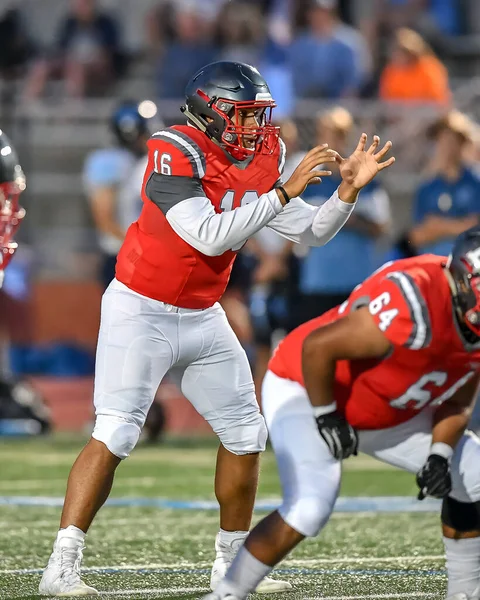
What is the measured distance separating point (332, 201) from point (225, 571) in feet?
4.16

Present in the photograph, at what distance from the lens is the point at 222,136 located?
467 centimetres

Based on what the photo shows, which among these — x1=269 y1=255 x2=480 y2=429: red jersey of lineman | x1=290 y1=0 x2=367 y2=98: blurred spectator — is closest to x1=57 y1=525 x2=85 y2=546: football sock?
x1=269 y1=255 x2=480 y2=429: red jersey of lineman

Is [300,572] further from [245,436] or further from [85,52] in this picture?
[85,52]

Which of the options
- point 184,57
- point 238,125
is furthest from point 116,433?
point 184,57

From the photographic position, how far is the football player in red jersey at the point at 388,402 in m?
3.96

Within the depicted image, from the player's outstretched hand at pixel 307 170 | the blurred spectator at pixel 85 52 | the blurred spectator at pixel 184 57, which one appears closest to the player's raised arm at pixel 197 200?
the player's outstretched hand at pixel 307 170

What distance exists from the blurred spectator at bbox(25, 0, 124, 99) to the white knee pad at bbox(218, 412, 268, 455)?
8.34 m

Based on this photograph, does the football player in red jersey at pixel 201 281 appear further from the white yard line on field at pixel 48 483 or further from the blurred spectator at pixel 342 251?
the blurred spectator at pixel 342 251

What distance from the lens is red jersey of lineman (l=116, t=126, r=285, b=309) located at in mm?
4609

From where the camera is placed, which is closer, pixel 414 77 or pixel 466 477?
pixel 466 477

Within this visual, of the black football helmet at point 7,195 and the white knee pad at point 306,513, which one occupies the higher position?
the black football helmet at point 7,195

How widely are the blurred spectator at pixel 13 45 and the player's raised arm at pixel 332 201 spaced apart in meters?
8.56

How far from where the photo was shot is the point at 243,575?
154 inches

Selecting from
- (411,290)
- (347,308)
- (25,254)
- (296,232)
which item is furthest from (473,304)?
(25,254)
